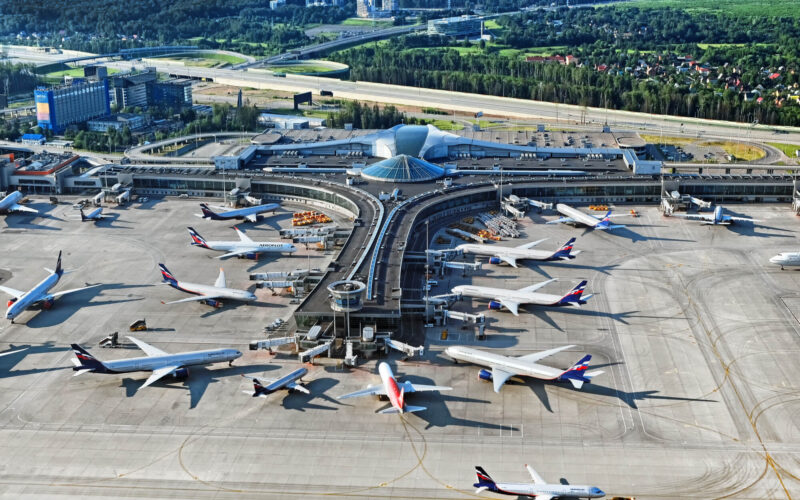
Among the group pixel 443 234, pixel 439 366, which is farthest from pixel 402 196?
pixel 439 366

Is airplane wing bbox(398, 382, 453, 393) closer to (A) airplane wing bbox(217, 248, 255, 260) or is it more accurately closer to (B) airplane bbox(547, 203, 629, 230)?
(A) airplane wing bbox(217, 248, 255, 260)

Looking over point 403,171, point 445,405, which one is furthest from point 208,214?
point 445,405

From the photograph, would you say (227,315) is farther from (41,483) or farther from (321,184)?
(321,184)

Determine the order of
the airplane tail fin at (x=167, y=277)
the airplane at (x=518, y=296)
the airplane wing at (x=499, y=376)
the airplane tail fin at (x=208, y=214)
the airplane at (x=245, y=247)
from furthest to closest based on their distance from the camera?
the airplane tail fin at (x=208, y=214) < the airplane at (x=245, y=247) < the airplane tail fin at (x=167, y=277) < the airplane at (x=518, y=296) < the airplane wing at (x=499, y=376)

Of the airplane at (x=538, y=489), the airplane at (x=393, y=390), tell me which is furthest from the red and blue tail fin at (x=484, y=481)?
the airplane at (x=393, y=390)

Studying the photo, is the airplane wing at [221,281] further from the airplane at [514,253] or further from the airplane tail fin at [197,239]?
the airplane at [514,253]
